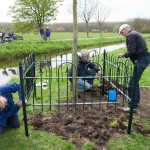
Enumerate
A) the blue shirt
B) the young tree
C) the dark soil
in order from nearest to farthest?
the dark soil < the blue shirt < the young tree

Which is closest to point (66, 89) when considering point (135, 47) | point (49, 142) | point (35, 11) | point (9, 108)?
point (135, 47)

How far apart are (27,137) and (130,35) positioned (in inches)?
109

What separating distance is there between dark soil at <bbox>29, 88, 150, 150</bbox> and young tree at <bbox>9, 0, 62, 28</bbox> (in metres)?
28.2

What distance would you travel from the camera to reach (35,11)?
32156 millimetres

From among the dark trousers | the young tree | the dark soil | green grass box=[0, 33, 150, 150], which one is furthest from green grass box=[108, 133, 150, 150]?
the young tree

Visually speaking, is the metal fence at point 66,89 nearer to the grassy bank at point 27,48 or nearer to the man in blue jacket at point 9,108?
the man in blue jacket at point 9,108

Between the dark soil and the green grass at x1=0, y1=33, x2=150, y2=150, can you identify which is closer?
the green grass at x1=0, y1=33, x2=150, y2=150

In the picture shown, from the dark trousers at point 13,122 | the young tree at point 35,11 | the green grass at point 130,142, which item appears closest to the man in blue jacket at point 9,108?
the dark trousers at point 13,122

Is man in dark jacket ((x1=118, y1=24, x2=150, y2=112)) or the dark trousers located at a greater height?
man in dark jacket ((x1=118, y1=24, x2=150, y2=112))

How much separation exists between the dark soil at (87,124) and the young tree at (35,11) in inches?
1108

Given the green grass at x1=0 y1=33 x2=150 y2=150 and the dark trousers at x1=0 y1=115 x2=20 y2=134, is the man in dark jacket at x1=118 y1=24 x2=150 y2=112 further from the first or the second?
the dark trousers at x1=0 y1=115 x2=20 y2=134

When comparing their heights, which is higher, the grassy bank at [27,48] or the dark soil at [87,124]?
the grassy bank at [27,48]

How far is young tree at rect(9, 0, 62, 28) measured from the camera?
105 feet

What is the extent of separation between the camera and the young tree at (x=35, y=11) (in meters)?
32.1
